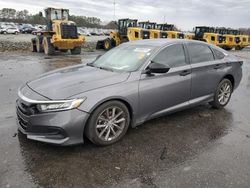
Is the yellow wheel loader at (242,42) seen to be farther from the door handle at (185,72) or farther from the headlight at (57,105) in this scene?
the headlight at (57,105)

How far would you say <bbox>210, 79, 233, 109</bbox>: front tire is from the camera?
17.4 feet

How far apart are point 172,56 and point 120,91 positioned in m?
1.44

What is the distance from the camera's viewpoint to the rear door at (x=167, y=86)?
13.0 feet

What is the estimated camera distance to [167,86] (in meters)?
4.22

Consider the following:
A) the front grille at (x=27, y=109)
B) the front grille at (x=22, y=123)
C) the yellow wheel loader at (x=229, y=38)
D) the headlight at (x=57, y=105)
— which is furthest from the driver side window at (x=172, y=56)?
the yellow wheel loader at (x=229, y=38)

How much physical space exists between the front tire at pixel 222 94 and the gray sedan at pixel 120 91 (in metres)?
0.02

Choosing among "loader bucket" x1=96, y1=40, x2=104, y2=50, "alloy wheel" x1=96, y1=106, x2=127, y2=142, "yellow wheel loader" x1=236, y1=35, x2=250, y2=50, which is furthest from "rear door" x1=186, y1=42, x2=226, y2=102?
"yellow wheel loader" x1=236, y1=35, x2=250, y2=50

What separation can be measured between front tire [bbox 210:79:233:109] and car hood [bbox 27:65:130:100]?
2.46 meters

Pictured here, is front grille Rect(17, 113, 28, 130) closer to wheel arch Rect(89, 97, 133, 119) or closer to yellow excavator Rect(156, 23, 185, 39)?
wheel arch Rect(89, 97, 133, 119)

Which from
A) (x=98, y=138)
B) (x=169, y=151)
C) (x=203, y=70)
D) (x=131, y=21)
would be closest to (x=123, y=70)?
(x=98, y=138)

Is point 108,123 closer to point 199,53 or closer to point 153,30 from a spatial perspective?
point 199,53

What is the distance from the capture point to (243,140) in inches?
159

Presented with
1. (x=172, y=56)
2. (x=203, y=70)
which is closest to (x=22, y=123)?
(x=172, y=56)

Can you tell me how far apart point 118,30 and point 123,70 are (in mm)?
19735
